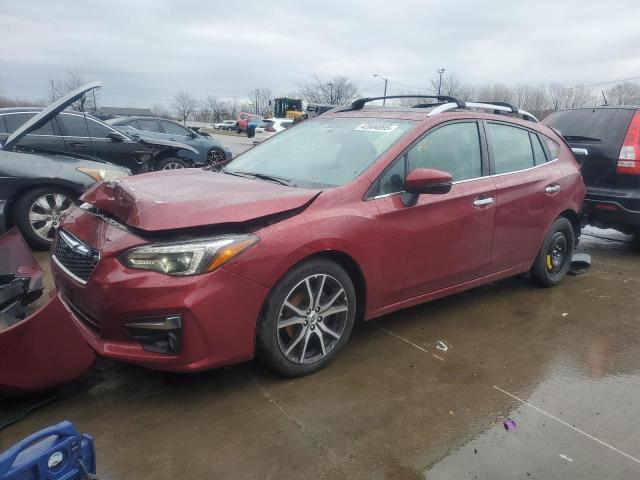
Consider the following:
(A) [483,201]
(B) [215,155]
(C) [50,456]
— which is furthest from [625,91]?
(C) [50,456]

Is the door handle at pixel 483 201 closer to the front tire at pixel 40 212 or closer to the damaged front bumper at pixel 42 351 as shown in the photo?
the damaged front bumper at pixel 42 351

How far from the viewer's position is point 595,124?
6.09 meters

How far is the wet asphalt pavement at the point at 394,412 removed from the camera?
7.78 feet

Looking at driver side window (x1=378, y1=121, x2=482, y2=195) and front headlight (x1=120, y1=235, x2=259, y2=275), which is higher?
driver side window (x1=378, y1=121, x2=482, y2=195)

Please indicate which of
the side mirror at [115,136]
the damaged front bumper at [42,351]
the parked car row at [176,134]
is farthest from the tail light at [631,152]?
the parked car row at [176,134]

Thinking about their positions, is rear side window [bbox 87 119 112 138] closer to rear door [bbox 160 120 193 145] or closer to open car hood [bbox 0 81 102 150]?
open car hood [bbox 0 81 102 150]

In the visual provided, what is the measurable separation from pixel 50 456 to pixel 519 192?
3.70 m

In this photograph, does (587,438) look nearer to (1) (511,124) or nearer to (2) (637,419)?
(2) (637,419)

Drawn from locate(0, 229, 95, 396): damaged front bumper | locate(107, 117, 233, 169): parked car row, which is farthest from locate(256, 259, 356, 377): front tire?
locate(107, 117, 233, 169): parked car row

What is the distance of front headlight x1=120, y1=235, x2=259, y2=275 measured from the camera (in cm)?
256

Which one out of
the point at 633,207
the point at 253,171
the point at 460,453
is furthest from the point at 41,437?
the point at 633,207

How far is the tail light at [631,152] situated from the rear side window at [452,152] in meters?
2.67

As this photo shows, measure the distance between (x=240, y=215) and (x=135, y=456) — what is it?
49.6 inches

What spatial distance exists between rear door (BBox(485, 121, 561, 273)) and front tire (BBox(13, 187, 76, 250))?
4.31m
